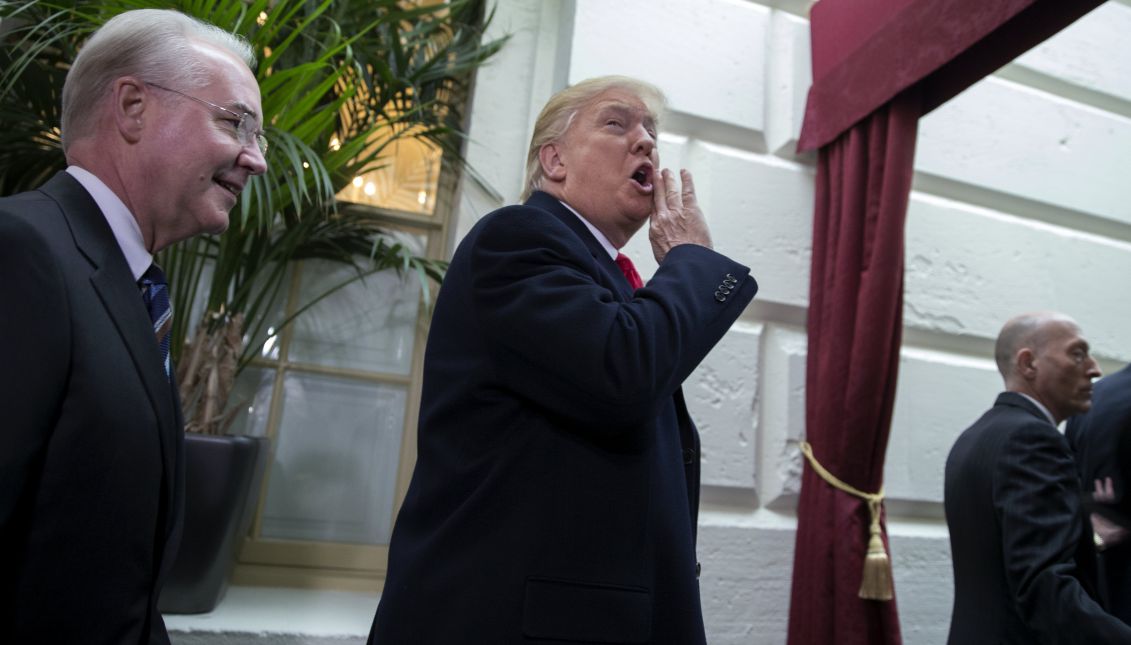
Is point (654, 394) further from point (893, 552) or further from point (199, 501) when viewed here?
point (893, 552)

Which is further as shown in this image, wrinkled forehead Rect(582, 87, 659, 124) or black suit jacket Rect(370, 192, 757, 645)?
wrinkled forehead Rect(582, 87, 659, 124)

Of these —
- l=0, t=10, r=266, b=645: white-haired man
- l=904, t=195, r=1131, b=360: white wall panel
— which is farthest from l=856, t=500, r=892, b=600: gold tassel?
l=0, t=10, r=266, b=645: white-haired man

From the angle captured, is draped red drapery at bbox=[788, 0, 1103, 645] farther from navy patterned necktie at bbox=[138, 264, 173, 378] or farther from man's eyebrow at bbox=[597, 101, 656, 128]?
navy patterned necktie at bbox=[138, 264, 173, 378]

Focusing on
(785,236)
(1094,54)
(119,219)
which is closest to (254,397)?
(119,219)

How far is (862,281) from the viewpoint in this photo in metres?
2.50

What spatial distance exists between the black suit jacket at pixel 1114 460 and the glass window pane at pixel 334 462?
2.18 meters

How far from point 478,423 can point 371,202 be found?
1915 mm

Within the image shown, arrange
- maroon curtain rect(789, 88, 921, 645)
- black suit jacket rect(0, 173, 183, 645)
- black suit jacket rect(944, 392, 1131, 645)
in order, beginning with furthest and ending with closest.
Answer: maroon curtain rect(789, 88, 921, 645) < black suit jacket rect(944, 392, 1131, 645) < black suit jacket rect(0, 173, 183, 645)

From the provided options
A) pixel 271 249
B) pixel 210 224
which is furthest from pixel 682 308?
pixel 271 249

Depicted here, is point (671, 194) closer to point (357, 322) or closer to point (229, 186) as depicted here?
point (229, 186)

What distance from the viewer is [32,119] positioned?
2.22 meters

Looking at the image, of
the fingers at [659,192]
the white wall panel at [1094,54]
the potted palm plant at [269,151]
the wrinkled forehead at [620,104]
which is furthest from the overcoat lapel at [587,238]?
the white wall panel at [1094,54]

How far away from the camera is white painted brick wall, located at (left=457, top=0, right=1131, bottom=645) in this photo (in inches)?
105

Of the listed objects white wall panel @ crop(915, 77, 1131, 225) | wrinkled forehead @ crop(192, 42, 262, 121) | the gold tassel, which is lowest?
the gold tassel
